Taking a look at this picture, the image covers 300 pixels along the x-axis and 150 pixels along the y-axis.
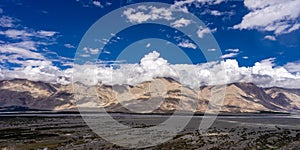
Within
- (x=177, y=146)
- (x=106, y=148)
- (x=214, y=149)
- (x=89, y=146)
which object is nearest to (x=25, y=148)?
(x=89, y=146)

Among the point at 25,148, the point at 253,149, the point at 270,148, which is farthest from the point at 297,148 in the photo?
the point at 25,148

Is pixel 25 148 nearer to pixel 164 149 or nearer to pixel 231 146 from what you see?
pixel 164 149

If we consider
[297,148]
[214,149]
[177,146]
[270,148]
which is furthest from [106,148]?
[297,148]

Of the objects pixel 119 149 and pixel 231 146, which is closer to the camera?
pixel 119 149

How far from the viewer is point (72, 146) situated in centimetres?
6094

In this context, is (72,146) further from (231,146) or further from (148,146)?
(231,146)

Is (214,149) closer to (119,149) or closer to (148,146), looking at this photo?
(148,146)

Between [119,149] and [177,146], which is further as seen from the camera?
[177,146]

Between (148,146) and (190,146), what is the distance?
26.0ft

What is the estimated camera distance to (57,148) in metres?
58.5

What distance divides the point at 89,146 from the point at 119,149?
8353 mm

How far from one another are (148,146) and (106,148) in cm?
752

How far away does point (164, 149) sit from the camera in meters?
55.0

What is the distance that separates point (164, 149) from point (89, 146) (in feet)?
Result: 47.9
